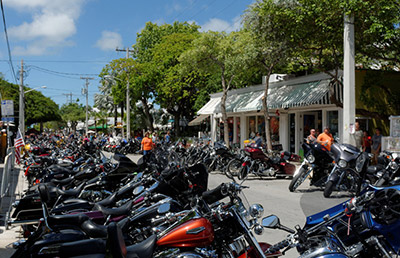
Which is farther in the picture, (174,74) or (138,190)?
(174,74)

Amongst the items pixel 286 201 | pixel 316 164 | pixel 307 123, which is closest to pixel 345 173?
pixel 316 164

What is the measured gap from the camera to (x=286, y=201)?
9359mm

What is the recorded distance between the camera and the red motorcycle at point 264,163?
13.2 meters

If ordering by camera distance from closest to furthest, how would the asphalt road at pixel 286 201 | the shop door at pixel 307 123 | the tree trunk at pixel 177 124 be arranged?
the asphalt road at pixel 286 201 → the shop door at pixel 307 123 → the tree trunk at pixel 177 124

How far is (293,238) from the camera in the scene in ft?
10.3

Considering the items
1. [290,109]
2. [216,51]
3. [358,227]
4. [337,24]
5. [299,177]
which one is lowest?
[299,177]

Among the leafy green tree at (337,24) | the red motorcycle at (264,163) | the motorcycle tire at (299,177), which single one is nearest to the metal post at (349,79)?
the leafy green tree at (337,24)

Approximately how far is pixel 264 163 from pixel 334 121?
573 cm

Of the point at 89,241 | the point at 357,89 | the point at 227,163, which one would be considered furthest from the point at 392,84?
the point at 89,241

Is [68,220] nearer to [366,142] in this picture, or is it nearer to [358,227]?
[358,227]

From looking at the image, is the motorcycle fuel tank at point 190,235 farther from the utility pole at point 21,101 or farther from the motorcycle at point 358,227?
the utility pole at point 21,101

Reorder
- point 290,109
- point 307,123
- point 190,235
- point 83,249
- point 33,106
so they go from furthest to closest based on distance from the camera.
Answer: point 33,106 → point 290,109 → point 307,123 → point 190,235 → point 83,249

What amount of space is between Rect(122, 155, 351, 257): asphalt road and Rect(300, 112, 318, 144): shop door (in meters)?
7.06

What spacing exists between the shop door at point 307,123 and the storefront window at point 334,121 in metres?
1.38
